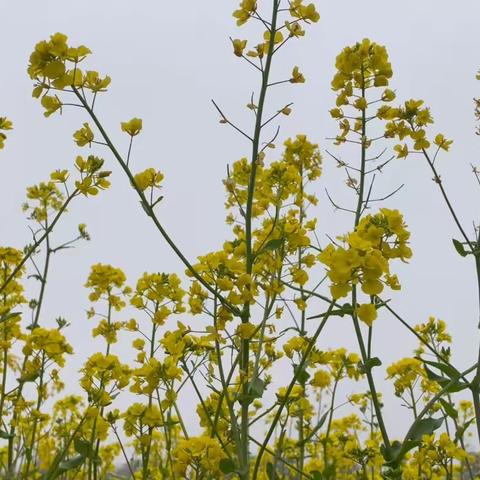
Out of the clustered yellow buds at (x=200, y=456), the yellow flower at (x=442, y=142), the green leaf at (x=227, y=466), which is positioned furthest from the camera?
the yellow flower at (x=442, y=142)

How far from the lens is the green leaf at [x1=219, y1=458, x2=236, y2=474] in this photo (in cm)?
225

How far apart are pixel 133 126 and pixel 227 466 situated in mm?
1565

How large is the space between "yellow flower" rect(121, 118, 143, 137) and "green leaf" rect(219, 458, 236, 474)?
1.52 metres

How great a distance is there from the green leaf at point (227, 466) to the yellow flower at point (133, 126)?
1.52 metres

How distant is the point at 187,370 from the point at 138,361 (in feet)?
3.03

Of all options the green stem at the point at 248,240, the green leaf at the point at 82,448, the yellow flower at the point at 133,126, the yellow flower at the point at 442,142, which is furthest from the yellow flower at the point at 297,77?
the green leaf at the point at 82,448

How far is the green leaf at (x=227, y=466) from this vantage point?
7.39 feet

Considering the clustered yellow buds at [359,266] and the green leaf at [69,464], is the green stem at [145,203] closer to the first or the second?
the clustered yellow buds at [359,266]

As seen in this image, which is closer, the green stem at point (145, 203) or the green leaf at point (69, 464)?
the green stem at point (145, 203)

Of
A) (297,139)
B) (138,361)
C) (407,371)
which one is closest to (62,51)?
(138,361)

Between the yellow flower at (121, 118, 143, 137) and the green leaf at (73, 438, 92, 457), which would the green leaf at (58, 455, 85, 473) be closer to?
the green leaf at (73, 438, 92, 457)

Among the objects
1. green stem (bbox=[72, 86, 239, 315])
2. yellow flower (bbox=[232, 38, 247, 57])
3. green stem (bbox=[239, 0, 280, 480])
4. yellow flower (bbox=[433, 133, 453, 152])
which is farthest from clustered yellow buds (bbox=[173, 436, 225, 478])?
yellow flower (bbox=[433, 133, 453, 152])

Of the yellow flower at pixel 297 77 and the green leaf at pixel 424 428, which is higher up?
the yellow flower at pixel 297 77

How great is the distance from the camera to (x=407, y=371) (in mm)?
4172
